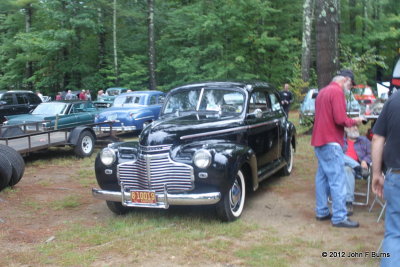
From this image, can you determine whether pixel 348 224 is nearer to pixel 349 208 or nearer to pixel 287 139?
pixel 349 208

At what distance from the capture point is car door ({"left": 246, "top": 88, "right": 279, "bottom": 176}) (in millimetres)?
6965

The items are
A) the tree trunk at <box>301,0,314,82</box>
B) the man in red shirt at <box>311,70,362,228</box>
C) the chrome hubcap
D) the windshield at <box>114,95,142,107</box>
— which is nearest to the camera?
the man in red shirt at <box>311,70,362,228</box>

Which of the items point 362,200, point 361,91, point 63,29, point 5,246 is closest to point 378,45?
point 361,91

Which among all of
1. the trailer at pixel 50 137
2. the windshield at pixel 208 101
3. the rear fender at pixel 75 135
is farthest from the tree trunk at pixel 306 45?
the windshield at pixel 208 101

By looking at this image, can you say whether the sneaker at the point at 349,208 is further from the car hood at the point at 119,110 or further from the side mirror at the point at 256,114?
the car hood at the point at 119,110

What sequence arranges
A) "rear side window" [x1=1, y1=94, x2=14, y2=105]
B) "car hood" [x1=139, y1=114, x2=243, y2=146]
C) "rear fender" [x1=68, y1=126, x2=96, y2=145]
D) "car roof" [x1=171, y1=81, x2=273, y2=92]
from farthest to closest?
"rear side window" [x1=1, y1=94, x2=14, y2=105]
"rear fender" [x1=68, y1=126, x2=96, y2=145]
"car roof" [x1=171, y1=81, x2=273, y2=92]
"car hood" [x1=139, y1=114, x2=243, y2=146]

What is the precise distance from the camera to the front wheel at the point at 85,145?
38.4 feet

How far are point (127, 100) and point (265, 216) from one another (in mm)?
11382

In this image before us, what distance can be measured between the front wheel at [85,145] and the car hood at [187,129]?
5.57 m

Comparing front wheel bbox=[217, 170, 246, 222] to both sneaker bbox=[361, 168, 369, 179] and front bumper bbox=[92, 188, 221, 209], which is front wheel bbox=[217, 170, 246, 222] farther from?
sneaker bbox=[361, 168, 369, 179]

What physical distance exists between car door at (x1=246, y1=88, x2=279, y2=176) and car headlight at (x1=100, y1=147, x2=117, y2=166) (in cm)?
207

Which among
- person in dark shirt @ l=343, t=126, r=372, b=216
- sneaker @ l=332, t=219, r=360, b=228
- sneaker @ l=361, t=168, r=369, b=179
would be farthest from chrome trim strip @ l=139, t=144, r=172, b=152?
sneaker @ l=361, t=168, r=369, b=179

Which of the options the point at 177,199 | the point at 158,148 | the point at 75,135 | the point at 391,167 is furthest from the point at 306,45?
the point at 391,167

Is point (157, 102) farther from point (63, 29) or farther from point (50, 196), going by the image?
point (63, 29)
